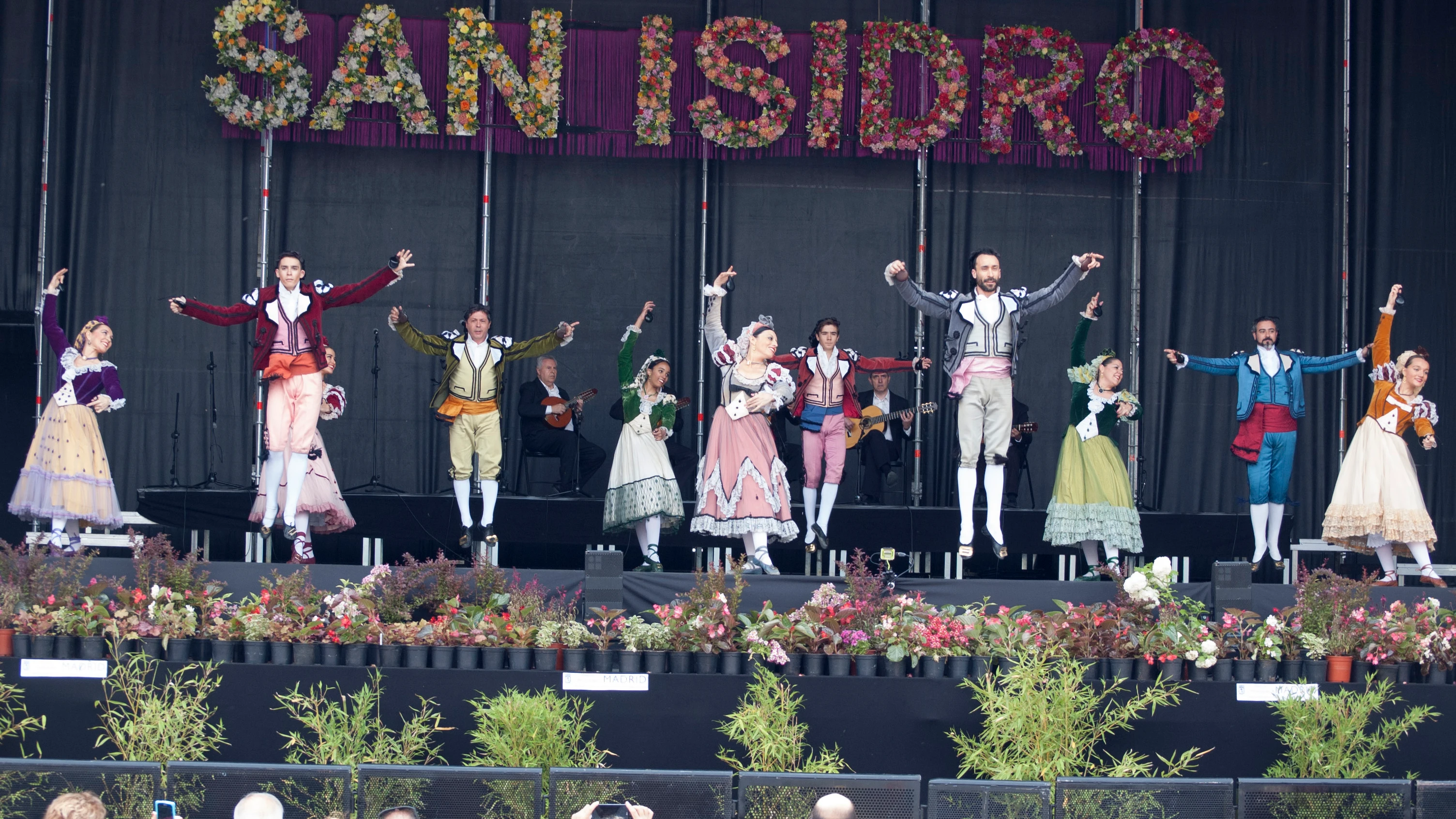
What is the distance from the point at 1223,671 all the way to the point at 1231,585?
64cm

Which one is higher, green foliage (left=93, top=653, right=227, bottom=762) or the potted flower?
the potted flower

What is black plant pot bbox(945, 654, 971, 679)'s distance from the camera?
5062 millimetres

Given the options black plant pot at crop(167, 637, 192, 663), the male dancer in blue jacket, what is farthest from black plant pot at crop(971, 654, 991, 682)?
the male dancer in blue jacket

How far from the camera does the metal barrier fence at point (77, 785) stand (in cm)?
329

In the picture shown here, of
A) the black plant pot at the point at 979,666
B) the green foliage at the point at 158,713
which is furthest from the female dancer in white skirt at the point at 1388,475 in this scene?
the green foliage at the point at 158,713

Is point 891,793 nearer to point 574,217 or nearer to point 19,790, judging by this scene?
point 19,790

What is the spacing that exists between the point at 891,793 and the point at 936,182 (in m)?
6.27

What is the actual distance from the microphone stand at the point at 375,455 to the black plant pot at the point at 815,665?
3.84m

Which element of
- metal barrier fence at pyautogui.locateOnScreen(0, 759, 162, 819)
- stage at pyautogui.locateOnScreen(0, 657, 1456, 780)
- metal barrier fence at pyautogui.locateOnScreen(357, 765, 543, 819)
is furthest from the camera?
stage at pyautogui.locateOnScreen(0, 657, 1456, 780)

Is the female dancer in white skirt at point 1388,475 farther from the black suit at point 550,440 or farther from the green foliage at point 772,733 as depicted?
the black suit at point 550,440

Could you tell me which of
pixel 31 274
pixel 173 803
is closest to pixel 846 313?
pixel 31 274

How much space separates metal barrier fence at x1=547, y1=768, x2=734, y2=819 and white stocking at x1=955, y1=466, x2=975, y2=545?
11.6ft

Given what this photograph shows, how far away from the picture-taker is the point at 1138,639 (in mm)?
5137

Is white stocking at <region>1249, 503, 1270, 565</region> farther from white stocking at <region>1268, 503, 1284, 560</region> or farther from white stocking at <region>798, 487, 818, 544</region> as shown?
white stocking at <region>798, 487, 818, 544</region>
